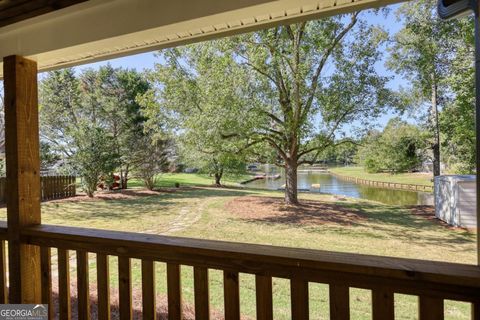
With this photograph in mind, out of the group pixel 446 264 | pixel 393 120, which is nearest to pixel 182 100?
pixel 393 120

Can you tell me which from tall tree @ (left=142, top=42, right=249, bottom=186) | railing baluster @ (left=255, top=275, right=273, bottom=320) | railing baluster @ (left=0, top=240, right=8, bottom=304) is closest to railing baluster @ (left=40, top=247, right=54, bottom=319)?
railing baluster @ (left=0, top=240, right=8, bottom=304)

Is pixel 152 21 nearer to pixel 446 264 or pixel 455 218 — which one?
pixel 446 264

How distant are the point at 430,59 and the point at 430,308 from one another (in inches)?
139

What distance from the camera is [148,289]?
3.91 feet

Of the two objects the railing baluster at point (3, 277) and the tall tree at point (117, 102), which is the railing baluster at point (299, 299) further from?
the tall tree at point (117, 102)

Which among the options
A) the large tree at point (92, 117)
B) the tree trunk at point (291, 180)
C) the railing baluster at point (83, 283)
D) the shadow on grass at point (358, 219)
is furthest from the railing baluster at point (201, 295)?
the large tree at point (92, 117)

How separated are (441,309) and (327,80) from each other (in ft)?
19.5

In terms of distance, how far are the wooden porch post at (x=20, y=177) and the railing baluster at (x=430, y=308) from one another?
68.0 inches

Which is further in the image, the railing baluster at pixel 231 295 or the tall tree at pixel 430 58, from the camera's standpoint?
the tall tree at pixel 430 58

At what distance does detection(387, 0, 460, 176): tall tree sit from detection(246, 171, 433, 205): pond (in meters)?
2.08

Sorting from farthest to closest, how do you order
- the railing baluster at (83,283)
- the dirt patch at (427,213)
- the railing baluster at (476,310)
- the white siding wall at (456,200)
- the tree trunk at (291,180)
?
the tree trunk at (291,180), the dirt patch at (427,213), the white siding wall at (456,200), the railing baluster at (83,283), the railing baluster at (476,310)

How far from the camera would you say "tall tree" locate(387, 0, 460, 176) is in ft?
10.6

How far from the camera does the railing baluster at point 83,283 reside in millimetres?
1333

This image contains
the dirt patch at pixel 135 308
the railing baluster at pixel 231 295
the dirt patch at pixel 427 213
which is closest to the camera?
the railing baluster at pixel 231 295
